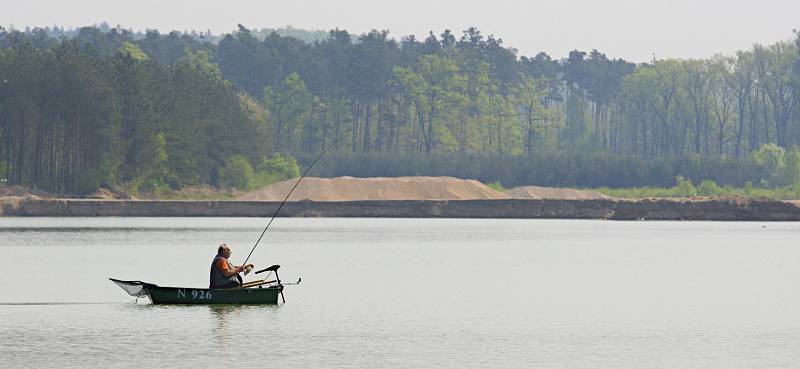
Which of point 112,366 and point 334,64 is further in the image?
point 334,64

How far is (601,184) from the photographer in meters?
154

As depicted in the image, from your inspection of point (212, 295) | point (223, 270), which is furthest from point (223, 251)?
point (212, 295)

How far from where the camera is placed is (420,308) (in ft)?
126

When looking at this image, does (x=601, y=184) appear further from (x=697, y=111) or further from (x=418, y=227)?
(x=418, y=227)

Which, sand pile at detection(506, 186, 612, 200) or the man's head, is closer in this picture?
the man's head

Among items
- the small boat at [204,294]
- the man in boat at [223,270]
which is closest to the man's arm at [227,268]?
the man in boat at [223,270]

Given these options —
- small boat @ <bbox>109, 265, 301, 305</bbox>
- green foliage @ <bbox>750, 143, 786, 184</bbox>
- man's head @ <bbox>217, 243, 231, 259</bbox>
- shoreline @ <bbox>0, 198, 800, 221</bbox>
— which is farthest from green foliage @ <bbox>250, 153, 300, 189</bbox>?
man's head @ <bbox>217, 243, 231, 259</bbox>

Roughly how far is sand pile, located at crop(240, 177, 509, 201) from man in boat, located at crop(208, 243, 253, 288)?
88423mm

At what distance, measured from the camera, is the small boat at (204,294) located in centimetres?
3684

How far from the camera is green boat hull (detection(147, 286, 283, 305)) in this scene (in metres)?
36.8

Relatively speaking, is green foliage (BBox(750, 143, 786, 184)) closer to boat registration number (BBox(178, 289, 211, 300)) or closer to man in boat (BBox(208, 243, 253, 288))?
man in boat (BBox(208, 243, 253, 288))

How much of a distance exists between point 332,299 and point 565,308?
6.66 m

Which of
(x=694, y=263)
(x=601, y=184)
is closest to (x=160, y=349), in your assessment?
(x=694, y=263)

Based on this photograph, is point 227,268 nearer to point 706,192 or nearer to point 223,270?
point 223,270
